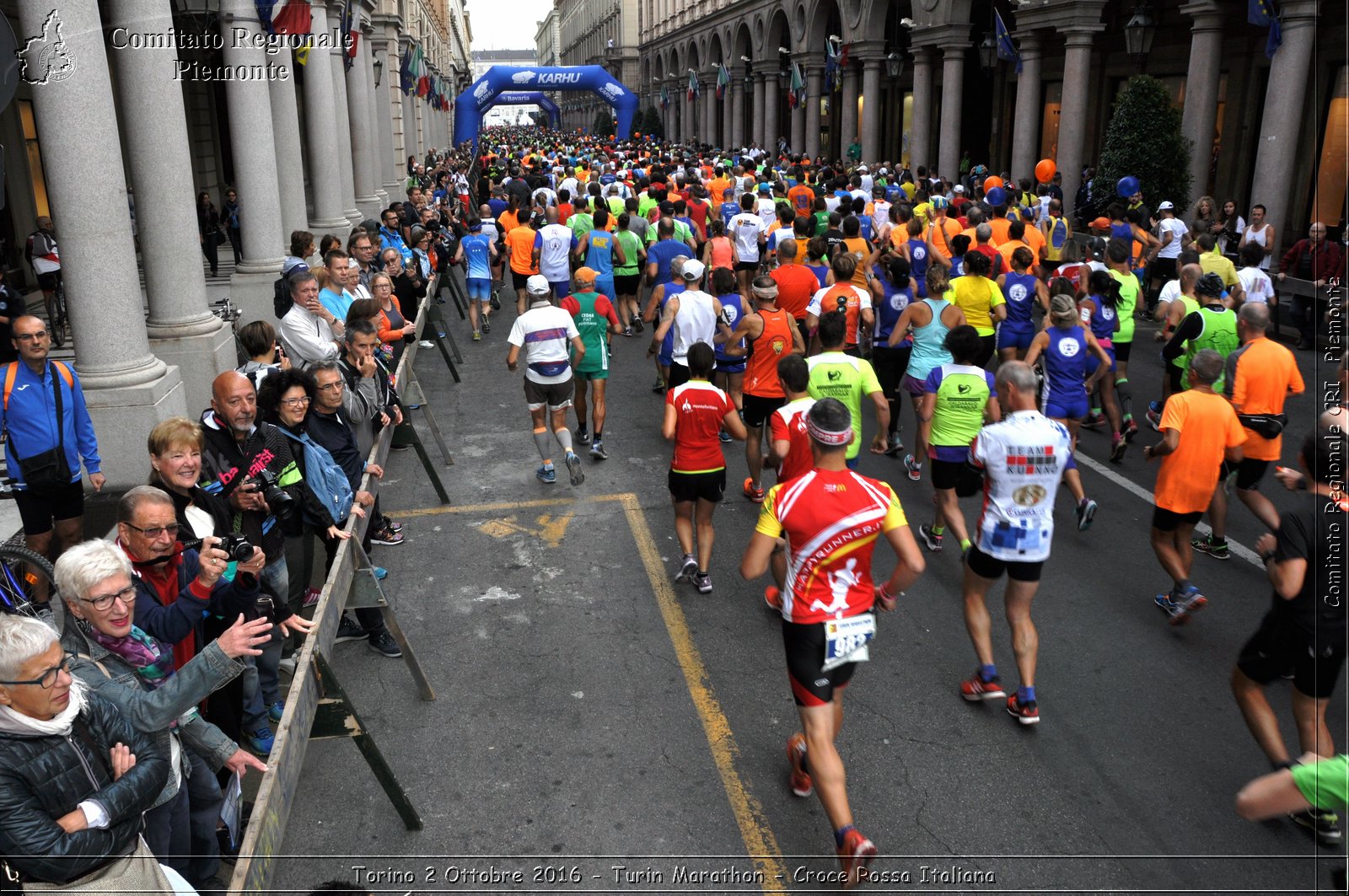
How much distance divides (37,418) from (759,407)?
17.2 ft

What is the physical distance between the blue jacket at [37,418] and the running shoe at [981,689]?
5.80m

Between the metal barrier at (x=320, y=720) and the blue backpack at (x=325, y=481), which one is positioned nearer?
the metal barrier at (x=320, y=720)

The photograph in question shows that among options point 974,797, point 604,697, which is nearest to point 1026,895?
point 974,797

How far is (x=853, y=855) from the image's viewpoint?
13.6ft

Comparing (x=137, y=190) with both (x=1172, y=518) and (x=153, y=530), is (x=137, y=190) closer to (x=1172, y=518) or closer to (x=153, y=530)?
(x=153, y=530)

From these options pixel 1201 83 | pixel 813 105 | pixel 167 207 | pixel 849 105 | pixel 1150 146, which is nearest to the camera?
pixel 167 207

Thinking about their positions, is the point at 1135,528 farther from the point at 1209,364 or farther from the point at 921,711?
the point at 921,711

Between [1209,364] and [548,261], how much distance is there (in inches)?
370

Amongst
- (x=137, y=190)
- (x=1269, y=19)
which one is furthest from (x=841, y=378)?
(x=1269, y=19)

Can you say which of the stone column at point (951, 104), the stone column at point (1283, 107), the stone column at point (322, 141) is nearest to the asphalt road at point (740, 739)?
the stone column at point (1283, 107)

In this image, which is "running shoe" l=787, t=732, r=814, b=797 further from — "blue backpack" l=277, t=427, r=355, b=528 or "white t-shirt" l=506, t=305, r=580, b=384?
"white t-shirt" l=506, t=305, r=580, b=384

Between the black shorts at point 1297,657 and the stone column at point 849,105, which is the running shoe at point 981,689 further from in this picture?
the stone column at point 849,105

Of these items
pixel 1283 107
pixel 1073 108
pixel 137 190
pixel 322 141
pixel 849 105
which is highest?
pixel 849 105

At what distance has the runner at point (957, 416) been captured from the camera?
6.86 metres
